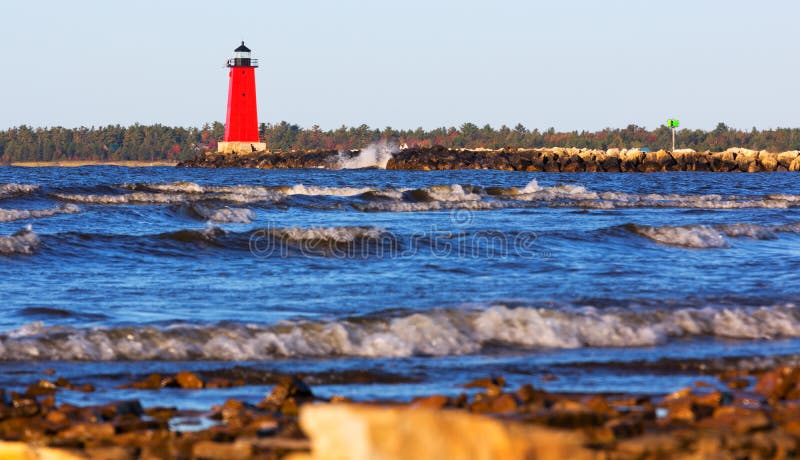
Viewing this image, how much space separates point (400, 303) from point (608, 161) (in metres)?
56.2

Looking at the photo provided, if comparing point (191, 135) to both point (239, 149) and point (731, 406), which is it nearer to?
point (239, 149)

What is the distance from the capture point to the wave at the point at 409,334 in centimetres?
745

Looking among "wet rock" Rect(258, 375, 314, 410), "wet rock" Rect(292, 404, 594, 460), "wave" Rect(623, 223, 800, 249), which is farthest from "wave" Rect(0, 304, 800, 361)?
Answer: "wave" Rect(623, 223, 800, 249)

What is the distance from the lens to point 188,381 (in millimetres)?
6309

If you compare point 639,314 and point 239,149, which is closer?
point 639,314

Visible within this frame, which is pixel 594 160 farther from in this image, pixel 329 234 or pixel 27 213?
pixel 329 234

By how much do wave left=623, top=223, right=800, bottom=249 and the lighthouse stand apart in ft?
197

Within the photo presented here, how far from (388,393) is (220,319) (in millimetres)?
2809

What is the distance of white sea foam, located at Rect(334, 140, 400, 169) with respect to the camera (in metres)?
75.3

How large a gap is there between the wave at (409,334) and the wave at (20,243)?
6.22 metres

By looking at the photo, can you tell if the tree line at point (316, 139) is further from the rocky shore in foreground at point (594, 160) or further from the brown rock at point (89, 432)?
the brown rock at point (89, 432)

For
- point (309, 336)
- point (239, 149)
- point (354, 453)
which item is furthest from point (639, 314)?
point (239, 149)

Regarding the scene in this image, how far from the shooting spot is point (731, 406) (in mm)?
5348

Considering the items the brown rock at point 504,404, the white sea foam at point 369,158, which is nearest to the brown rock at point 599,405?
the brown rock at point 504,404
